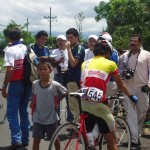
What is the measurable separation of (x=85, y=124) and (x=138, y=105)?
1956 mm

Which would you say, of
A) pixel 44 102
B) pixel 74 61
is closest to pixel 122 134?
pixel 44 102

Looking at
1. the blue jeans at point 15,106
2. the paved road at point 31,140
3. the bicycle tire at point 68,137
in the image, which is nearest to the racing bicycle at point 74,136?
the bicycle tire at point 68,137

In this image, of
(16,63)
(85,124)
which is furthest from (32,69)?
(85,124)

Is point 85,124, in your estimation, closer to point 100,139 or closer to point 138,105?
point 100,139

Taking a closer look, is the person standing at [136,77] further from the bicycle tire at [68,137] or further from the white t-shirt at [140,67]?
the bicycle tire at [68,137]

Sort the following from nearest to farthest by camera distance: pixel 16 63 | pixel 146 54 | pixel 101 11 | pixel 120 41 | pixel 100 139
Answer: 1. pixel 100 139
2. pixel 16 63
3. pixel 146 54
4. pixel 120 41
5. pixel 101 11

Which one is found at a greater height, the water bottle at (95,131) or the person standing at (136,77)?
the person standing at (136,77)

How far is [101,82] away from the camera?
4922 mm

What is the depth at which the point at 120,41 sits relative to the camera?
20719mm

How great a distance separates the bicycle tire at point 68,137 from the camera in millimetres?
4769

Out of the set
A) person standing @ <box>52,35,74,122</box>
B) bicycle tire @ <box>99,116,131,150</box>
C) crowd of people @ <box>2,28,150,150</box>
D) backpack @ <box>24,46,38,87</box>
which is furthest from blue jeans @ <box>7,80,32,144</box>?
person standing @ <box>52,35,74,122</box>

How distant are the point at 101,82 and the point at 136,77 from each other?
1.93 m

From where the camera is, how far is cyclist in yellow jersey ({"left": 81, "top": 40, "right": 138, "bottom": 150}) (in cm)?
493

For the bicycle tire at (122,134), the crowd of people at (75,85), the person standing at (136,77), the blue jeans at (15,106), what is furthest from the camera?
the person standing at (136,77)
